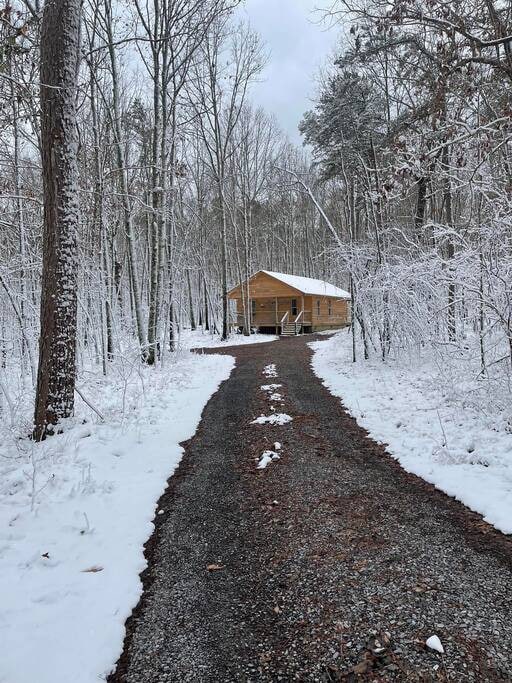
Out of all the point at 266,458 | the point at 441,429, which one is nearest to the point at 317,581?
the point at 266,458

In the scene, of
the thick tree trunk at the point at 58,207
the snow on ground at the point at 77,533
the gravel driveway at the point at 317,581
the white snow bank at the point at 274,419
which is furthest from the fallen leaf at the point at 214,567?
the white snow bank at the point at 274,419

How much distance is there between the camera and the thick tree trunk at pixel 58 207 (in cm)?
546

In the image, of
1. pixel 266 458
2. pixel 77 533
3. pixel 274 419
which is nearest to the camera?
pixel 77 533

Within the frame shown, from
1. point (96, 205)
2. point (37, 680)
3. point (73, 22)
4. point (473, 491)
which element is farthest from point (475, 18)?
point (96, 205)

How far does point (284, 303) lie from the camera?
3009 cm

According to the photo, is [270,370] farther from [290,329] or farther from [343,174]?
[290,329]

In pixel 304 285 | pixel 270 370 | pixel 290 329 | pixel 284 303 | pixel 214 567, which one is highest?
pixel 304 285

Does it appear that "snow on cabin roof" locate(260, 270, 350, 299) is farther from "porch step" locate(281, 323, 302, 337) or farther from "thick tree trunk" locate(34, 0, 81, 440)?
"thick tree trunk" locate(34, 0, 81, 440)

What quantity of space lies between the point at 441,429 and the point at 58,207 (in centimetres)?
625

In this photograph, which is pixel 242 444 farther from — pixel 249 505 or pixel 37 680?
pixel 37 680

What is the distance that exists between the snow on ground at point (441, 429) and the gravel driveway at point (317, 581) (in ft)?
0.82

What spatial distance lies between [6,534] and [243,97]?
77.5 ft

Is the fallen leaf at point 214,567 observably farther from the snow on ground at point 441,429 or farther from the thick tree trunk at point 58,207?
the thick tree trunk at point 58,207

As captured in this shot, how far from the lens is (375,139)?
1359 centimetres
